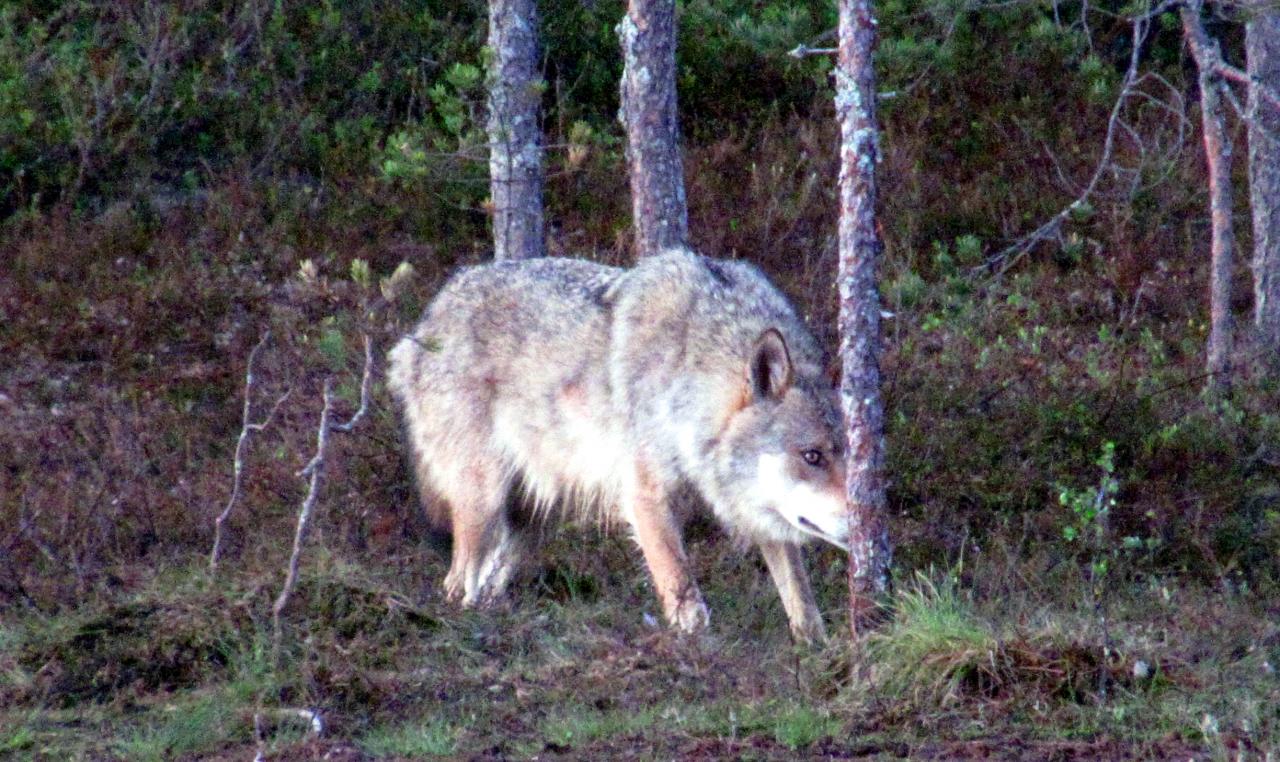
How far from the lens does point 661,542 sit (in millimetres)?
7238

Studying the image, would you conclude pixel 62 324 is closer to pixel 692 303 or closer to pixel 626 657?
pixel 692 303

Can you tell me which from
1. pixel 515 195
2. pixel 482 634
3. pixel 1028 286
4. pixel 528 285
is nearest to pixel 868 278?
pixel 482 634

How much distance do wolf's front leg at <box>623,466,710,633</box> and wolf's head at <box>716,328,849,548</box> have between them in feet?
1.03

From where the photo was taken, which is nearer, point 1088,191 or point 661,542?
point 661,542

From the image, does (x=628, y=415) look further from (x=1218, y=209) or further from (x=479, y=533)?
(x=1218, y=209)

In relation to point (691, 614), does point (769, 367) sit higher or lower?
higher

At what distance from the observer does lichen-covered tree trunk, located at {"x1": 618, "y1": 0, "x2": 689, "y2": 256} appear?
377 inches

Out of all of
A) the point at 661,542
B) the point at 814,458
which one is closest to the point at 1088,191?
the point at 814,458

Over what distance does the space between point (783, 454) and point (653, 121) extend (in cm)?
343

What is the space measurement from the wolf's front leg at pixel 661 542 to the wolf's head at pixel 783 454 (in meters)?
0.31

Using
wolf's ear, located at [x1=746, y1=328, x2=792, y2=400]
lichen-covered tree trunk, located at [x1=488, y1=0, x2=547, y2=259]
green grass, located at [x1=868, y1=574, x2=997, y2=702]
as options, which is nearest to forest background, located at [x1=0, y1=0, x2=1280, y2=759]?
green grass, located at [x1=868, y1=574, x2=997, y2=702]

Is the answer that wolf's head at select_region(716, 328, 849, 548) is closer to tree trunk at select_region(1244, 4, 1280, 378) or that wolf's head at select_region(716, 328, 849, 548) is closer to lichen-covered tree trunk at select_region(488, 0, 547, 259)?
lichen-covered tree trunk at select_region(488, 0, 547, 259)

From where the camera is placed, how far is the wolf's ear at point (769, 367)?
6.91 metres

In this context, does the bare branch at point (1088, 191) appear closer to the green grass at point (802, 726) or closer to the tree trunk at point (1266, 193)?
the tree trunk at point (1266, 193)
